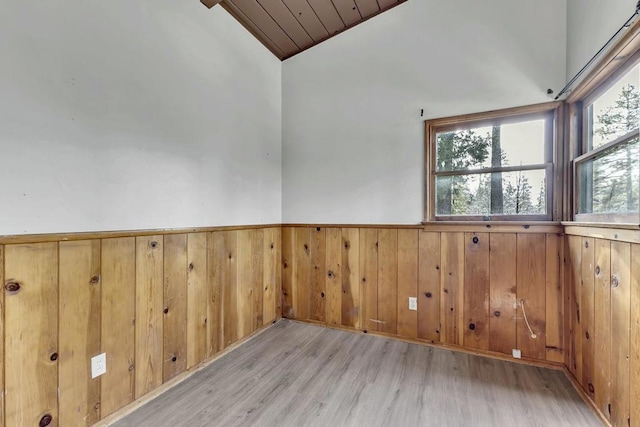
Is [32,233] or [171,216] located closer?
[32,233]

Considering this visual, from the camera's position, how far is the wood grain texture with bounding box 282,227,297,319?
119 inches

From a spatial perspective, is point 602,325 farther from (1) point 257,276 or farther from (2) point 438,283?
(1) point 257,276

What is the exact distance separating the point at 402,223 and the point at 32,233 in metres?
2.40

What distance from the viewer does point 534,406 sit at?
1650mm

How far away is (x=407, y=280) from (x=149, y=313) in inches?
78.5

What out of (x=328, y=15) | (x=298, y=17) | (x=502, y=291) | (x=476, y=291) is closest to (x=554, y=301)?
(x=502, y=291)

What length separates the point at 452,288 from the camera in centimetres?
234

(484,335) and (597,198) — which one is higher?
(597,198)

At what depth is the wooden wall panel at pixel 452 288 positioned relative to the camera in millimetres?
2316

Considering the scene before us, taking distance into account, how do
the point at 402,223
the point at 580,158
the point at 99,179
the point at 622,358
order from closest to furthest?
the point at 622,358, the point at 99,179, the point at 580,158, the point at 402,223

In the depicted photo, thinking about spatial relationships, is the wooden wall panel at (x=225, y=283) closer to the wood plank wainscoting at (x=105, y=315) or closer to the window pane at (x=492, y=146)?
the wood plank wainscoting at (x=105, y=315)

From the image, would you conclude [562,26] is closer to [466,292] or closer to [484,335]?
[466,292]

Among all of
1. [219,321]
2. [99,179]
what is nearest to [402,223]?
[219,321]

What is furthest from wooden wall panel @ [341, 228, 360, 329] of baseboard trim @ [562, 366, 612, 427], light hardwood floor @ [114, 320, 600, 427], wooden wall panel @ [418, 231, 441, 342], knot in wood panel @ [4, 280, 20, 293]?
knot in wood panel @ [4, 280, 20, 293]
